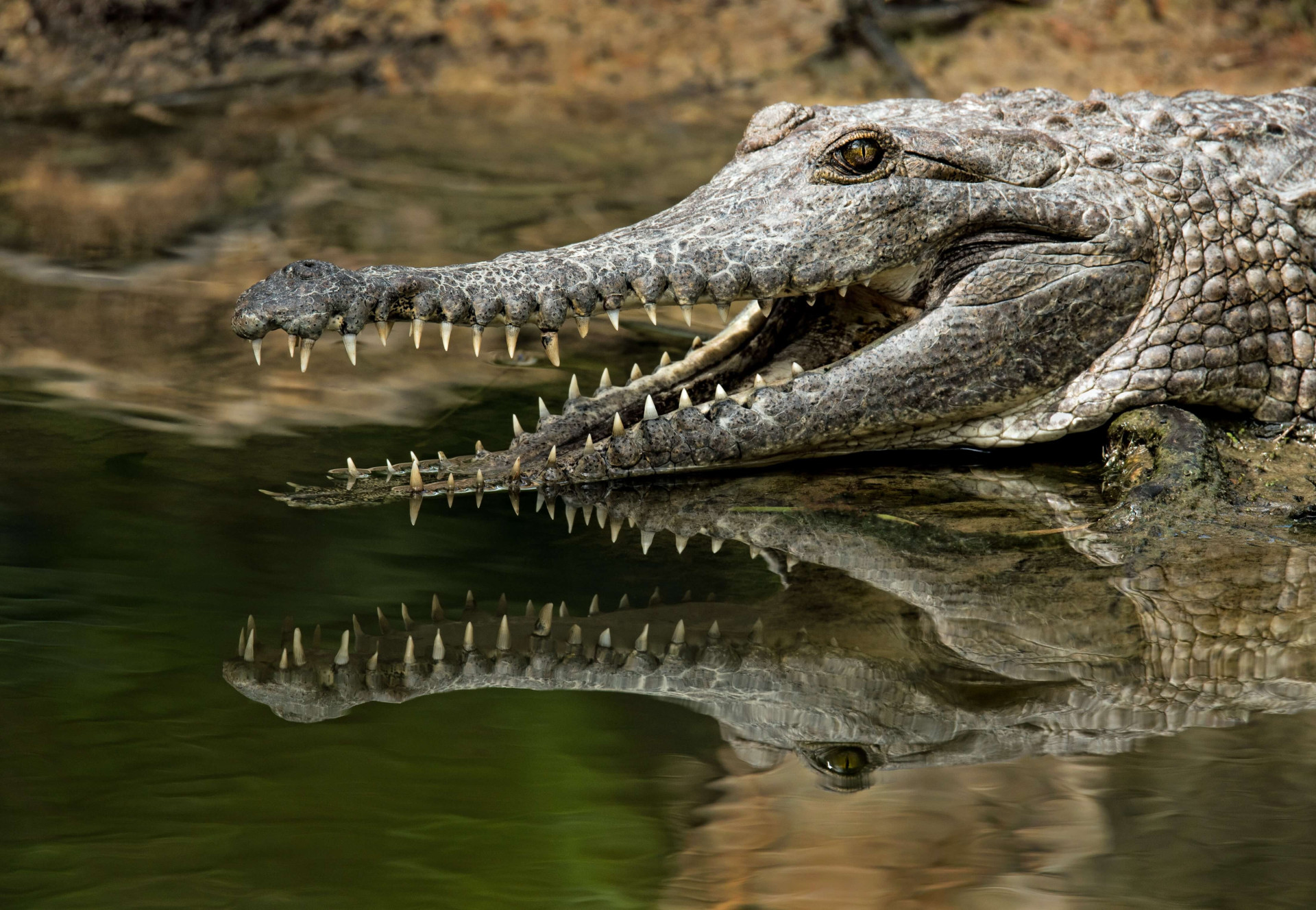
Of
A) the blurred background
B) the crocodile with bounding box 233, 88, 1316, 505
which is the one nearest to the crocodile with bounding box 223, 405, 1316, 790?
the blurred background

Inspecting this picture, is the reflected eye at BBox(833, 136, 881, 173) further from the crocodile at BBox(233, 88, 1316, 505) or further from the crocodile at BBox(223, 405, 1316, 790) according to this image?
the crocodile at BBox(223, 405, 1316, 790)

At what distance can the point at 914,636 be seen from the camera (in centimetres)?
350

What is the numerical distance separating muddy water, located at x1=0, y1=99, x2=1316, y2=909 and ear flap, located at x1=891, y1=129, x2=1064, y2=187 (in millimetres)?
1027

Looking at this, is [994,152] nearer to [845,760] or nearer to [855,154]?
[855,154]

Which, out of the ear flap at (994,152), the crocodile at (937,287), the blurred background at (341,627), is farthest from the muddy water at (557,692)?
the ear flap at (994,152)

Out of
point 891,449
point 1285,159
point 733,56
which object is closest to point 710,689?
point 891,449

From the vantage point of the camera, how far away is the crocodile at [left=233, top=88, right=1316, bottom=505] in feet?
14.5

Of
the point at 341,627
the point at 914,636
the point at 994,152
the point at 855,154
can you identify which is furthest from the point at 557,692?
the point at 994,152

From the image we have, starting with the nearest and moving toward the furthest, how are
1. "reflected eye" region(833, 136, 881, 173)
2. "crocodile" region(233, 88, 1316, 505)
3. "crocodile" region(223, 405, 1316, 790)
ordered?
"crocodile" region(223, 405, 1316, 790) < "crocodile" region(233, 88, 1316, 505) < "reflected eye" region(833, 136, 881, 173)

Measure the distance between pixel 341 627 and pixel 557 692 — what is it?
0.62m

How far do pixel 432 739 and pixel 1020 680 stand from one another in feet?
4.55

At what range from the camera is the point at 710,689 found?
3.15 m

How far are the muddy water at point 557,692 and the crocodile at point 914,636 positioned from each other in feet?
0.05

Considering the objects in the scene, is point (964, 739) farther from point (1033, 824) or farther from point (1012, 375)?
point (1012, 375)
